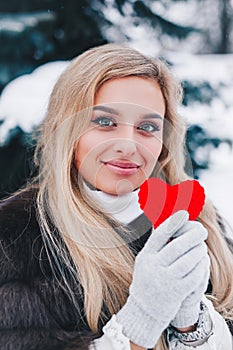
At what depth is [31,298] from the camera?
111 cm

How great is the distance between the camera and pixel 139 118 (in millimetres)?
1187

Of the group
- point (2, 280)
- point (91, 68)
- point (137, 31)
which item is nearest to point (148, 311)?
point (2, 280)

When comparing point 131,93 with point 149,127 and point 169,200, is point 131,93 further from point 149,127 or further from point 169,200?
point 169,200

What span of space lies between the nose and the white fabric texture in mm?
333

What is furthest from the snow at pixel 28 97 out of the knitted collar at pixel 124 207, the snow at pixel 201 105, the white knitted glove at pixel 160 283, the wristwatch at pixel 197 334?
the wristwatch at pixel 197 334

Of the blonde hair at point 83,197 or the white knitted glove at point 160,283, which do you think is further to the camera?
the blonde hair at point 83,197

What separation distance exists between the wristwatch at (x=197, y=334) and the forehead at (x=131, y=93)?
44 centimetres

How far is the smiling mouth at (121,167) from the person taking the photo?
1.18m

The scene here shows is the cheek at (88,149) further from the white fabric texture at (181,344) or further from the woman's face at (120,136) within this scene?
the white fabric texture at (181,344)

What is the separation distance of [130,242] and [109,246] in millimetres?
45

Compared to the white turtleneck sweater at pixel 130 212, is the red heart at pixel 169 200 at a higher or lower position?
higher

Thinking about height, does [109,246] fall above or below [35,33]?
below

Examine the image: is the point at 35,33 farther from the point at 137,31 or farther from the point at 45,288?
the point at 45,288

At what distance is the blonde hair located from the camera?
1155 millimetres
